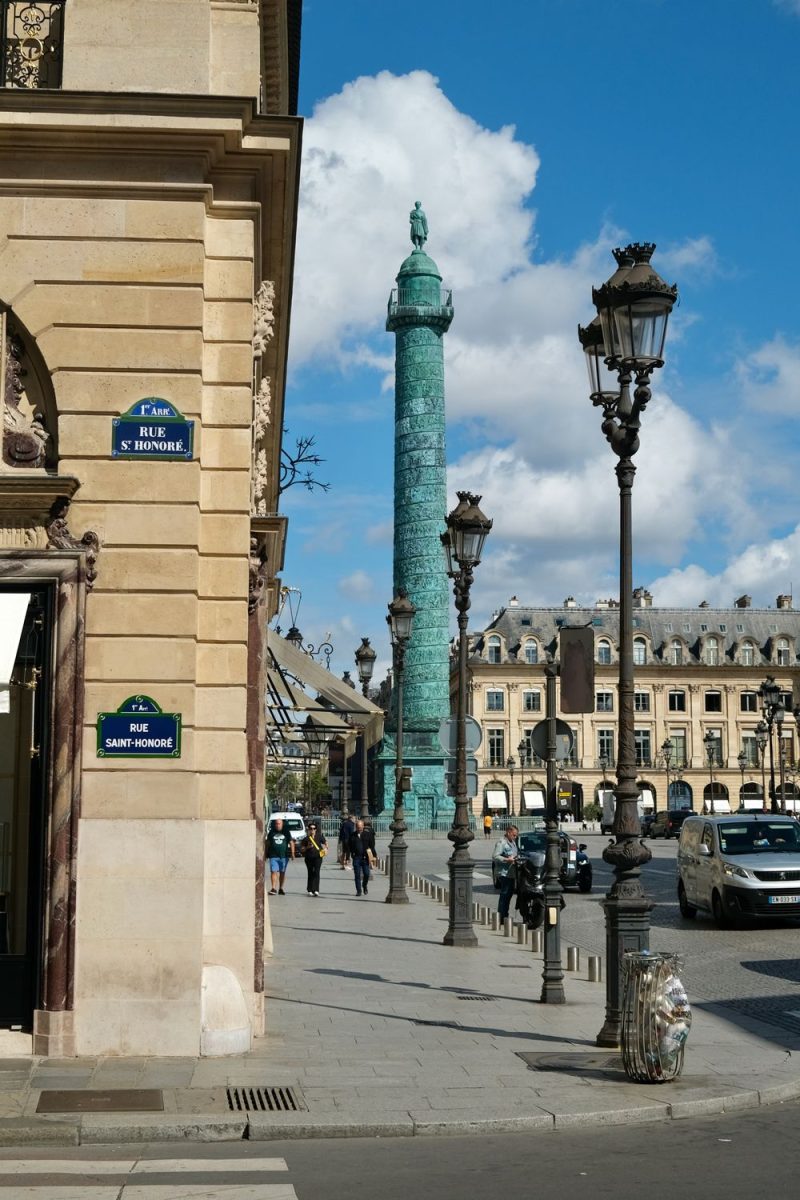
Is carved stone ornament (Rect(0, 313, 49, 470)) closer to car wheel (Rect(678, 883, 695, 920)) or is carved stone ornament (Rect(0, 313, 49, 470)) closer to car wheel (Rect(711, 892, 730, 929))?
car wheel (Rect(711, 892, 730, 929))

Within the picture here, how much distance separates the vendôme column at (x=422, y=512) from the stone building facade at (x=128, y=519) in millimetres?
64471

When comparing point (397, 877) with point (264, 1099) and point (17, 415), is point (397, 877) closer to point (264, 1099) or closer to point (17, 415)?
point (17, 415)

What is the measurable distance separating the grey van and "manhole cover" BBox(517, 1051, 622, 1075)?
43.6 ft

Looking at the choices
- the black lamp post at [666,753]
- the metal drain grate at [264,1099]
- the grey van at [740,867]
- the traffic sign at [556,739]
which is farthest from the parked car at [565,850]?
the black lamp post at [666,753]

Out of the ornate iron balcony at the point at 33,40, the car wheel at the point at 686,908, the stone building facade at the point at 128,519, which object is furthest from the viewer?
the car wheel at the point at 686,908

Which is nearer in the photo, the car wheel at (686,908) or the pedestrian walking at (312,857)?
the car wheel at (686,908)

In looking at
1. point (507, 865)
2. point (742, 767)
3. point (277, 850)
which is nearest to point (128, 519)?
point (507, 865)

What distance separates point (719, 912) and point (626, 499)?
46.7 ft

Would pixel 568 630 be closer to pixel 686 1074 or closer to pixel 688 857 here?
pixel 686 1074

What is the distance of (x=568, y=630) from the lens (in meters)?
14.2

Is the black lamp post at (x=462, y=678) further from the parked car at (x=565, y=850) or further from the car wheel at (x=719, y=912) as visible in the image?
the parked car at (x=565, y=850)

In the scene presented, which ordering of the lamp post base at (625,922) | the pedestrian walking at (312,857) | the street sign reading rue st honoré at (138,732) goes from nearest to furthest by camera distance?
the street sign reading rue st honoré at (138,732), the lamp post base at (625,922), the pedestrian walking at (312,857)

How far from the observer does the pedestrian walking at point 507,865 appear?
24.3m

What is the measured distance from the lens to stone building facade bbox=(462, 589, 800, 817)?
375 ft
